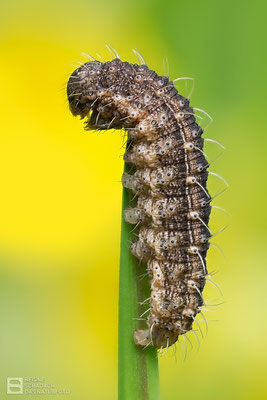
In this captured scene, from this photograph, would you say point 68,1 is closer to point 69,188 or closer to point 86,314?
point 69,188

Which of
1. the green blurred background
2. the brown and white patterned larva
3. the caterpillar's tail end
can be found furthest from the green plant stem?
the green blurred background

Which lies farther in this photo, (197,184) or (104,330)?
(104,330)

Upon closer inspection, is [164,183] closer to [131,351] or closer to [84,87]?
[84,87]

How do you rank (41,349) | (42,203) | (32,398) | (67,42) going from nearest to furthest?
(32,398), (41,349), (42,203), (67,42)

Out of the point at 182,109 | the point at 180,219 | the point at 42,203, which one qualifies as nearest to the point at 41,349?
the point at 42,203

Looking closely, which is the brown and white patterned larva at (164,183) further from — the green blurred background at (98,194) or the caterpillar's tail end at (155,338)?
the green blurred background at (98,194)

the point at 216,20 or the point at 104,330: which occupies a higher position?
the point at 216,20

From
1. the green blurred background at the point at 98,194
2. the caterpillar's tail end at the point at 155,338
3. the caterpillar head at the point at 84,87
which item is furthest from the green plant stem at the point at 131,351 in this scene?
the green blurred background at the point at 98,194
